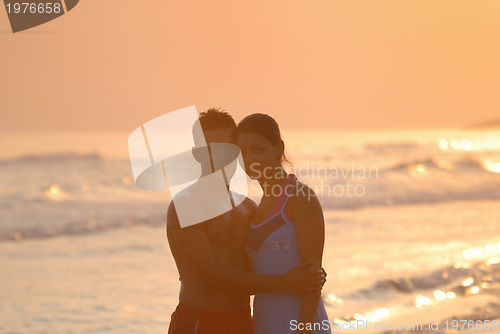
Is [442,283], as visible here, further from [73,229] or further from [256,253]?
[73,229]

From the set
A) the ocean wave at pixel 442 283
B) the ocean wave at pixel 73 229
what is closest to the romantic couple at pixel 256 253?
the ocean wave at pixel 442 283

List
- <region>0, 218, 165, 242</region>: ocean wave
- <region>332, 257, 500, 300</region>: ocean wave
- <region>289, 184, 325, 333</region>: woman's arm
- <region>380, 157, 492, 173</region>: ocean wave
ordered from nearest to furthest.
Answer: <region>289, 184, 325, 333</region>: woman's arm → <region>332, 257, 500, 300</region>: ocean wave → <region>0, 218, 165, 242</region>: ocean wave → <region>380, 157, 492, 173</region>: ocean wave

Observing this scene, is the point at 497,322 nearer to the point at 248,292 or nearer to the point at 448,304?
the point at 448,304

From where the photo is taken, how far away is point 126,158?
40969 mm

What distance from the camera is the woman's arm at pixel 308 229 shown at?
316 centimetres

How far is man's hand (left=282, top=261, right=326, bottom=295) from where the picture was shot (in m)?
3.17

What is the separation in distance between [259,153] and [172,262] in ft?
25.8

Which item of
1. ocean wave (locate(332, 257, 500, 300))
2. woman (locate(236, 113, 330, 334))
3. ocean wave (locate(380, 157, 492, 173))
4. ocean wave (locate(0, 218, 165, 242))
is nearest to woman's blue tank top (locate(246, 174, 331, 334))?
woman (locate(236, 113, 330, 334))

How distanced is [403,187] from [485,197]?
18.0 ft

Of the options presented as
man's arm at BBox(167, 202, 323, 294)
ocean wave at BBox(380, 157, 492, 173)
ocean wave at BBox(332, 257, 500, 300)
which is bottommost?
man's arm at BBox(167, 202, 323, 294)

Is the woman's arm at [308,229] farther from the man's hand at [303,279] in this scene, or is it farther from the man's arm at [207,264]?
the man's arm at [207,264]

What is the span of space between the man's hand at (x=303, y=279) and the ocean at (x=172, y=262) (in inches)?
26.8

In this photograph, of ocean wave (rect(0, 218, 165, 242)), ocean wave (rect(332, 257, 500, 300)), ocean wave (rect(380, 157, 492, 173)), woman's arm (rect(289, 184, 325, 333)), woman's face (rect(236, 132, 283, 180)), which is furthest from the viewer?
ocean wave (rect(380, 157, 492, 173))

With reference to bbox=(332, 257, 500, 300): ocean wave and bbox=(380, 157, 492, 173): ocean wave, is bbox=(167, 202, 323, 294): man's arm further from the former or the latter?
bbox=(380, 157, 492, 173): ocean wave
